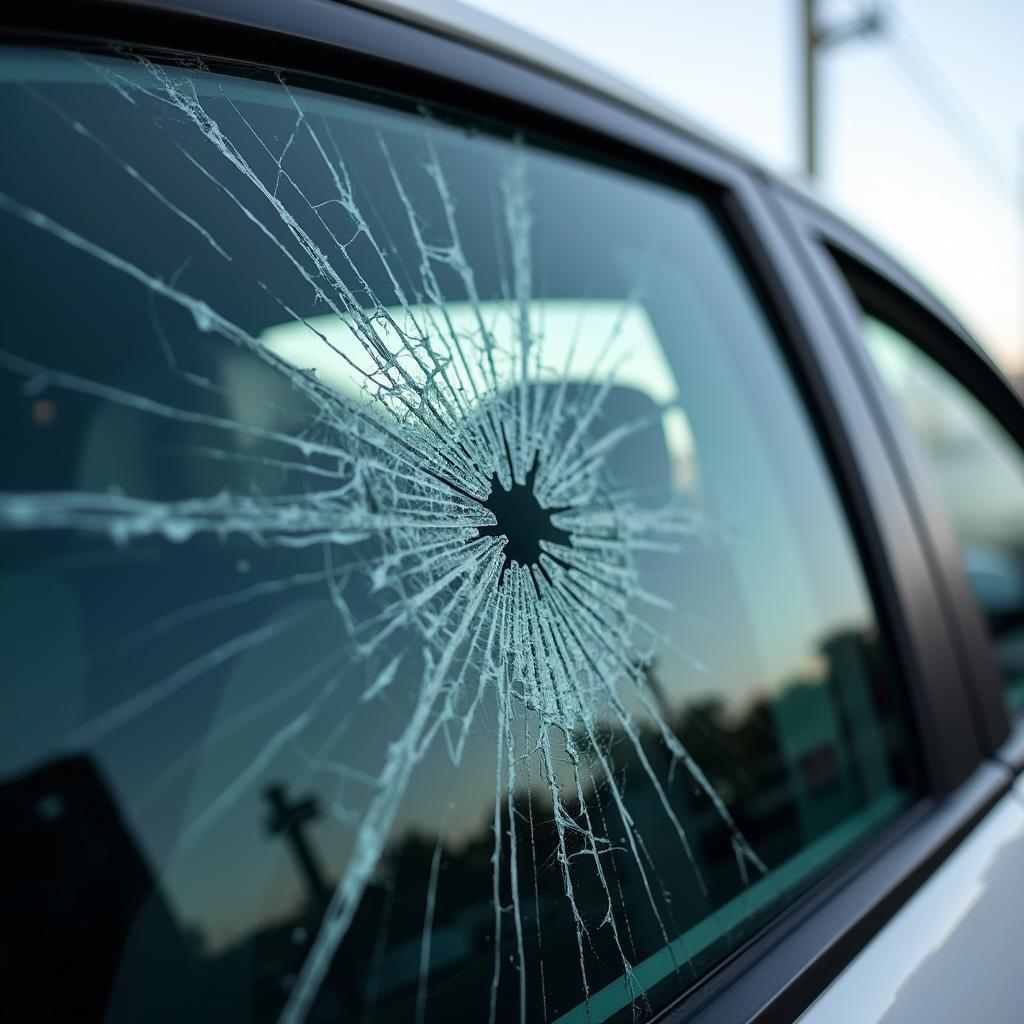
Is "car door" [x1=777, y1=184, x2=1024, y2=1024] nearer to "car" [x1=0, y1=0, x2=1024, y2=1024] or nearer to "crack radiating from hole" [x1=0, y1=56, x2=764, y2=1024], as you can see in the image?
"car" [x1=0, y1=0, x2=1024, y2=1024]

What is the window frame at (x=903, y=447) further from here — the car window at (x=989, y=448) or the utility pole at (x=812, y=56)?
the utility pole at (x=812, y=56)

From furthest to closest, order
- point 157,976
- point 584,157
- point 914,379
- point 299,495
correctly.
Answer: point 914,379
point 584,157
point 299,495
point 157,976

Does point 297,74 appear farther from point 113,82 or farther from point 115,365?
point 115,365

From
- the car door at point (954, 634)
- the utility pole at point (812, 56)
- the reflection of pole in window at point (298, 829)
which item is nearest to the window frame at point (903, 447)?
the car door at point (954, 634)

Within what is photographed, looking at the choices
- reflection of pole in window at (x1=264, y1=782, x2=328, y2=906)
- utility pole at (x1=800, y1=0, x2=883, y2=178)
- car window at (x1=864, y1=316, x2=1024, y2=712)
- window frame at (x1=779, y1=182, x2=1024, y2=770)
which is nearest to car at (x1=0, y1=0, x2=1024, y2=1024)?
reflection of pole in window at (x1=264, y1=782, x2=328, y2=906)

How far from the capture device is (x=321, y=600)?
2.74ft

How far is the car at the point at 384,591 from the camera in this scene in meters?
0.71

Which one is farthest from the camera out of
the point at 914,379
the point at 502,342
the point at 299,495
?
the point at 914,379

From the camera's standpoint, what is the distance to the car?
71 cm

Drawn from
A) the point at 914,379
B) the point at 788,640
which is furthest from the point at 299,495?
the point at 914,379

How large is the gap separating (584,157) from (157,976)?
1098mm

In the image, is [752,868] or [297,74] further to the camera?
[752,868]

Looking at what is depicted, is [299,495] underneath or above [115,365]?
underneath

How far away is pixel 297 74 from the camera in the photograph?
91 centimetres
